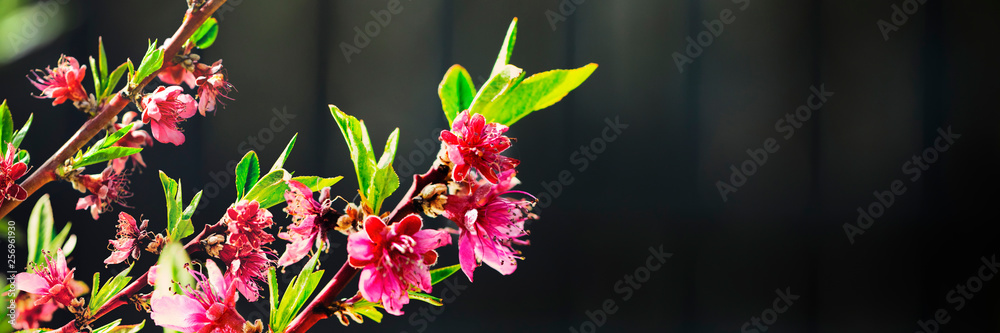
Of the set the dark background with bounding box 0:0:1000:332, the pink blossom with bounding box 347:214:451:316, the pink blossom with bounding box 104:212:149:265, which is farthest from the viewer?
the dark background with bounding box 0:0:1000:332

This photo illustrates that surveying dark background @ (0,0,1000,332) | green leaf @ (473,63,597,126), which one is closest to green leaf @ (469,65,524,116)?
green leaf @ (473,63,597,126)

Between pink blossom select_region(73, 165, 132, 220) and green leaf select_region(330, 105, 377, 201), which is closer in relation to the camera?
green leaf select_region(330, 105, 377, 201)

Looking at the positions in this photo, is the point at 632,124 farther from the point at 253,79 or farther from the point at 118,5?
the point at 118,5

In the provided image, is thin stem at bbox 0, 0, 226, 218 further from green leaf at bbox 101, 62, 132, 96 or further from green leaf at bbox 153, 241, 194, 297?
green leaf at bbox 153, 241, 194, 297

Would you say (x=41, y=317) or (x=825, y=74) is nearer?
(x=41, y=317)

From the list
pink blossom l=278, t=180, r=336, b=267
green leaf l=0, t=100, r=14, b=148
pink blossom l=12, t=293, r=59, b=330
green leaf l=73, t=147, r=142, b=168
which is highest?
green leaf l=0, t=100, r=14, b=148

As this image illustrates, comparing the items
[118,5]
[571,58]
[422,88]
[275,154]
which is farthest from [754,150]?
[118,5]
